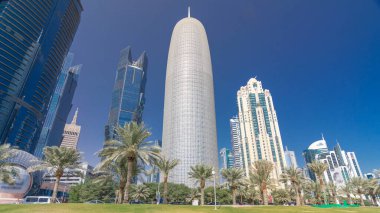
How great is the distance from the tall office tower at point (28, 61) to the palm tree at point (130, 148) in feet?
413

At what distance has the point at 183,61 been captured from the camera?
161 meters

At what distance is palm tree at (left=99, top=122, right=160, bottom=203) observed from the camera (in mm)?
32250

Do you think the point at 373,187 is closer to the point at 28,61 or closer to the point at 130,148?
the point at 130,148

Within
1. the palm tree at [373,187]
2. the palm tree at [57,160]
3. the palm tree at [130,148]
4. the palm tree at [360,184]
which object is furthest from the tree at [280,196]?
the palm tree at [57,160]

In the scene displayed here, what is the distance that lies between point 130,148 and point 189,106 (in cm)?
11547

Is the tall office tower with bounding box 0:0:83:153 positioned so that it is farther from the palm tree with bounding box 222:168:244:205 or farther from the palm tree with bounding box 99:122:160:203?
the palm tree with bounding box 222:168:244:205

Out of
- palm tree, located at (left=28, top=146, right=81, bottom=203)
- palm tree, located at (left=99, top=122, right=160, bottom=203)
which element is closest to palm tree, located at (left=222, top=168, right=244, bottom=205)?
palm tree, located at (left=99, top=122, right=160, bottom=203)

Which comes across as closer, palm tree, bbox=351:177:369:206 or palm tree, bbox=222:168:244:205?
palm tree, bbox=222:168:244:205

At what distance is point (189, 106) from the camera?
147 m

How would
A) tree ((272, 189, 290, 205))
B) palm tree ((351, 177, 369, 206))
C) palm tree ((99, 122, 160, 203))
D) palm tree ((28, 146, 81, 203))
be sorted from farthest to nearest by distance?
tree ((272, 189, 290, 205)), palm tree ((351, 177, 369, 206)), palm tree ((28, 146, 81, 203)), palm tree ((99, 122, 160, 203))

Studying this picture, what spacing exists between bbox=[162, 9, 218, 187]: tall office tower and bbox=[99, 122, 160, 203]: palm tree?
97.3 meters

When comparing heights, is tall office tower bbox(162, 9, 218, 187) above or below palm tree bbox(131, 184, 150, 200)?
above

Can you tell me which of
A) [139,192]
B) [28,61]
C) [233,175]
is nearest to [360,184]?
[233,175]

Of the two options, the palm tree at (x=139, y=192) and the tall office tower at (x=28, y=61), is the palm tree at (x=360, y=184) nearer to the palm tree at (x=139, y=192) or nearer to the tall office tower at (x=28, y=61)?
the palm tree at (x=139, y=192)
